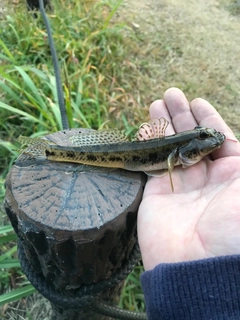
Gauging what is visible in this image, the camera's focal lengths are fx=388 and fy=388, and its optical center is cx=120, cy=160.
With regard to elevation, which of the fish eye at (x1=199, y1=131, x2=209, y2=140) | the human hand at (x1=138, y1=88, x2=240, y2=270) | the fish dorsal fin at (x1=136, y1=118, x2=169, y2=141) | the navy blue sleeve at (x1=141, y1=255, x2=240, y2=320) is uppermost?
the fish eye at (x1=199, y1=131, x2=209, y2=140)

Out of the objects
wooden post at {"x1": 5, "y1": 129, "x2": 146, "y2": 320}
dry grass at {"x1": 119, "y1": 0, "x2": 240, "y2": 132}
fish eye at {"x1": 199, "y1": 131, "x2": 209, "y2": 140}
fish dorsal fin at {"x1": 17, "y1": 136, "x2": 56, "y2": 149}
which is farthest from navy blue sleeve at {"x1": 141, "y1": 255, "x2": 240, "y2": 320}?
dry grass at {"x1": 119, "y1": 0, "x2": 240, "y2": 132}

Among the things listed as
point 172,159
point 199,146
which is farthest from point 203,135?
point 172,159

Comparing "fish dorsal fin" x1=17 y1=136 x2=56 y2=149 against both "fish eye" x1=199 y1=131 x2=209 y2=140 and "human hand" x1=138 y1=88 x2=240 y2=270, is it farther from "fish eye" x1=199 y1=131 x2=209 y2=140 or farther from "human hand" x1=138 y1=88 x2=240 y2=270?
"fish eye" x1=199 y1=131 x2=209 y2=140

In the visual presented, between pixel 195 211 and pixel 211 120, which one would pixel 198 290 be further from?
pixel 211 120

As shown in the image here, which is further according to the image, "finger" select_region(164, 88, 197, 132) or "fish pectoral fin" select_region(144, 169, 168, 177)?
"finger" select_region(164, 88, 197, 132)

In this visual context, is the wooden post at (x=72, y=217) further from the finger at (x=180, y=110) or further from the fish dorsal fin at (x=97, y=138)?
the finger at (x=180, y=110)

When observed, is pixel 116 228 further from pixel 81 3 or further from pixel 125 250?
pixel 81 3
